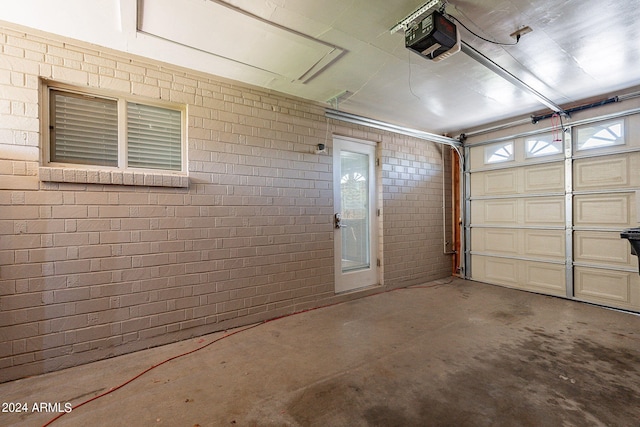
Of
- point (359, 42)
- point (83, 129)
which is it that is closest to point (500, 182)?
point (359, 42)

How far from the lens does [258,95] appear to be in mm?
3301

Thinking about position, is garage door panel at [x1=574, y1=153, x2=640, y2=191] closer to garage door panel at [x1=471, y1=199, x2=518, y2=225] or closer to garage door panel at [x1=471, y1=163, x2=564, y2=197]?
garage door panel at [x1=471, y1=163, x2=564, y2=197]

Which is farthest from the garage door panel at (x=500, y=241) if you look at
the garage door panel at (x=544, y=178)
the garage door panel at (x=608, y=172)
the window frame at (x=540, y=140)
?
the window frame at (x=540, y=140)

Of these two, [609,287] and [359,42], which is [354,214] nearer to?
[359,42]

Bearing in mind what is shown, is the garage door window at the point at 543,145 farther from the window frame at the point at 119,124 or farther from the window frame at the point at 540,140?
the window frame at the point at 119,124

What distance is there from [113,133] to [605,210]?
5945 millimetres

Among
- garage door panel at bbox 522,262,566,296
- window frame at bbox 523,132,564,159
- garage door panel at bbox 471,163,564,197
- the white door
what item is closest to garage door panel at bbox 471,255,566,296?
garage door panel at bbox 522,262,566,296

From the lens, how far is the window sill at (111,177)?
7.47ft

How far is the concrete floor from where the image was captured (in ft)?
5.82

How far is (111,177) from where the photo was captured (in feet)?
8.16

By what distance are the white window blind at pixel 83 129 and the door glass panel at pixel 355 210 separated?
2.75 metres

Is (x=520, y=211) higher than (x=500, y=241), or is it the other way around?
(x=520, y=211)

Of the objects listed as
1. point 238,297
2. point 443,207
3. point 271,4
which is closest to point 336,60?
point 271,4

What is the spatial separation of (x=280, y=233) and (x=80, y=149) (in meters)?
2.07
